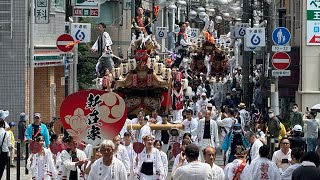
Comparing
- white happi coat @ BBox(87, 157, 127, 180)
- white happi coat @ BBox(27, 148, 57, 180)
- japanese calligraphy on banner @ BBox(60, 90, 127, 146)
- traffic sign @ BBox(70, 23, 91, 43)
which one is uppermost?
traffic sign @ BBox(70, 23, 91, 43)

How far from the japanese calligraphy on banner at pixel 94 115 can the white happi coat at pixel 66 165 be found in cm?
232

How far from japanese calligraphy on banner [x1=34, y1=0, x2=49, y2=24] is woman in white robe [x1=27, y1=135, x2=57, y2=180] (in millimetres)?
12135

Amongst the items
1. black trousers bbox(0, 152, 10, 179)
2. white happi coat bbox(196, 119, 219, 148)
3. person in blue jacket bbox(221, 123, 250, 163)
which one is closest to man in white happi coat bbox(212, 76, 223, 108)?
white happi coat bbox(196, 119, 219, 148)

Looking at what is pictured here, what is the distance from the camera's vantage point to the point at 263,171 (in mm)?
15031

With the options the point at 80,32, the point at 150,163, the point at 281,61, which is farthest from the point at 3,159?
the point at 281,61

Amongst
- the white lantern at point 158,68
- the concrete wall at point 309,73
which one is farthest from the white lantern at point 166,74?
the concrete wall at point 309,73

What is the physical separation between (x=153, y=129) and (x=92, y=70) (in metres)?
18.9

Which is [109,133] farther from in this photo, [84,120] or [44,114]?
[44,114]

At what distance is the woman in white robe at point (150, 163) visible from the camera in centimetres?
1972

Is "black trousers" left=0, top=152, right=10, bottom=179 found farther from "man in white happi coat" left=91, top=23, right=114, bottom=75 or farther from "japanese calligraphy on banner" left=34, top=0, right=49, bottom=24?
"man in white happi coat" left=91, top=23, right=114, bottom=75

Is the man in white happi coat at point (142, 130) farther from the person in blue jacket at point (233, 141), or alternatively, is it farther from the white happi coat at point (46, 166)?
the white happi coat at point (46, 166)

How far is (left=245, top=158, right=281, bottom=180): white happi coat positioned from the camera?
15000mm

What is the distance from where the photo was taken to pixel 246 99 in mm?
44125

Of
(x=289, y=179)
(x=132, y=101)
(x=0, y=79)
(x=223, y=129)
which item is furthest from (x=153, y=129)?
(x=289, y=179)
